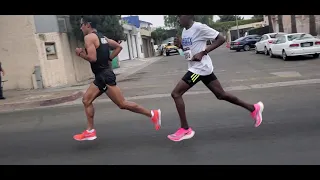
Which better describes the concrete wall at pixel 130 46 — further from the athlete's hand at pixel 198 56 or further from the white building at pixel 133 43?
the athlete's hand at pixel 198 56

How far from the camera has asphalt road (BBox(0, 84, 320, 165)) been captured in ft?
14.4

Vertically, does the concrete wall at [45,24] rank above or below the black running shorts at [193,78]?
above

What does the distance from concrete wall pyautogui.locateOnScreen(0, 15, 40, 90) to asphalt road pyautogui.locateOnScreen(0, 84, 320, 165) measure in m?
6.43

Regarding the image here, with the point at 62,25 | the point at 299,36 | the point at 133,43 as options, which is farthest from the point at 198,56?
the point at 133,43

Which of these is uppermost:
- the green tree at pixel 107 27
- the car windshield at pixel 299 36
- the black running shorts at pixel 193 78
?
the green tree at pixel 107 27

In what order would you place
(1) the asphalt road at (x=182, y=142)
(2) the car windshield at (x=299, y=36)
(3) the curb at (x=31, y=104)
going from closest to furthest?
(1) the asphalt road at (x=182, y=142), (3) the curb at (x=31, y=104), (2) the car windshield at (x=299, y=36)

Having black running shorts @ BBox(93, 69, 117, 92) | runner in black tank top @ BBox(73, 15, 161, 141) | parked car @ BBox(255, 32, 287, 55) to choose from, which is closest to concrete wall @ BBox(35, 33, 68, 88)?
runner in black tank top @ BBox(73, 15, 161, 141)

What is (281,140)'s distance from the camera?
4801mm

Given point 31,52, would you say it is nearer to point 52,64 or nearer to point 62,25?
point 52,64

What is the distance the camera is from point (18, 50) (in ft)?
46.4

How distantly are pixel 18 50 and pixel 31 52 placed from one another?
508 millimetres

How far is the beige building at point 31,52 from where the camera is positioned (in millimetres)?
14023

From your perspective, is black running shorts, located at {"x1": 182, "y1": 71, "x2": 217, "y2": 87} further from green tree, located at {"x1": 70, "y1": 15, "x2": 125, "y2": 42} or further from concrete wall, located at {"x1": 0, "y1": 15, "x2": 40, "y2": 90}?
green tree, located at {"x1": 70, "y1": 15, "x2": 125, "y2": 42}

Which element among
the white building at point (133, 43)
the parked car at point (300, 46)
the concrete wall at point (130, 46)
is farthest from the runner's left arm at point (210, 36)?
the concrete wall at point (130, 46)
